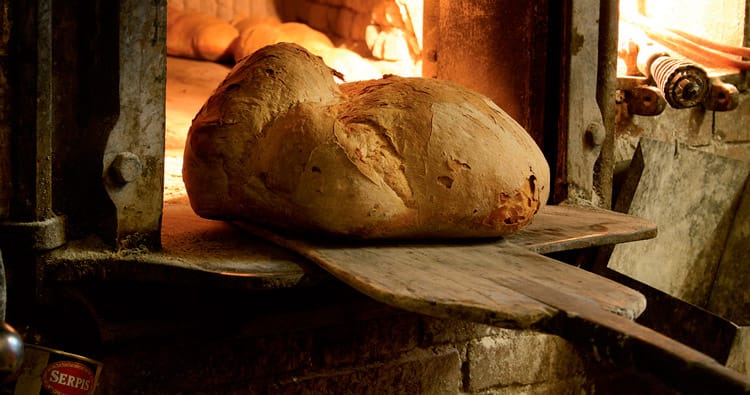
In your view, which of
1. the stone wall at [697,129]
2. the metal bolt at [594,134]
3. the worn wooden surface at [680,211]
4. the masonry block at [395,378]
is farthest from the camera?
the stone wall at [697,129]

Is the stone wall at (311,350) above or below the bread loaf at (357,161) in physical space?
below

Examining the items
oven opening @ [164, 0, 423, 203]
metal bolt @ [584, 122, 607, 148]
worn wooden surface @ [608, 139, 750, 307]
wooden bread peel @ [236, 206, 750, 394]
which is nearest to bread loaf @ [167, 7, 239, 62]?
oven opening @ [164, 0, 423, 203]

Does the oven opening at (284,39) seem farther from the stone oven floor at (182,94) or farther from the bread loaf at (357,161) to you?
the bread loaf at (357,161)

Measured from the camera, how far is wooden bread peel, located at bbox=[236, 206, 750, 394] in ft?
3.53

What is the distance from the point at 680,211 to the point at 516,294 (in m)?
2.07

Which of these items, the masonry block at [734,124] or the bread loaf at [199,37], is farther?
the bread loaf at [199,37]

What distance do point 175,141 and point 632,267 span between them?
2.13 meters

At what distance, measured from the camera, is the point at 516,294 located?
52.2 inches

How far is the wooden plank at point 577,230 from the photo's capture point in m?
1.81

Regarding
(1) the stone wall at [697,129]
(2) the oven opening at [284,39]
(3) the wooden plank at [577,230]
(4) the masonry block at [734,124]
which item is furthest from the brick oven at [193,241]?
(2) the oven opening at [284,39]

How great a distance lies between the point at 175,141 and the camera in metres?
3.80

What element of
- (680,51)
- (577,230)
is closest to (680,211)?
(680,51)

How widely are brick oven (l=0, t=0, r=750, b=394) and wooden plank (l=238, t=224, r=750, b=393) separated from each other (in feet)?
0.10

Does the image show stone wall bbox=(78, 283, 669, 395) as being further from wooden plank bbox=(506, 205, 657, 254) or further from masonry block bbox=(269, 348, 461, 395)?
wooden plank bbox=(506, 205, 657, 254)
